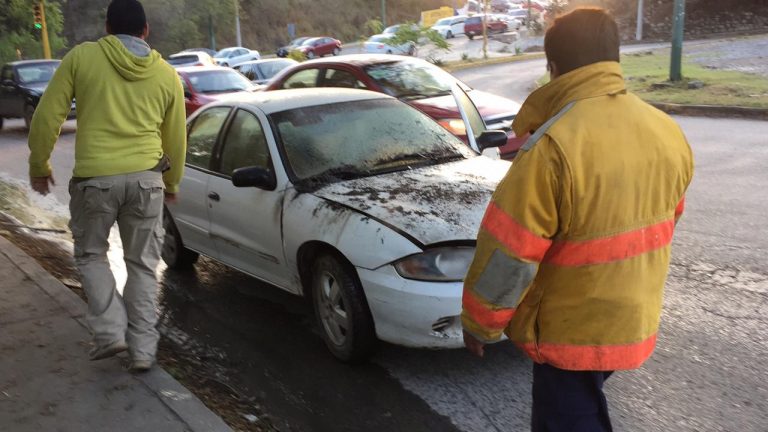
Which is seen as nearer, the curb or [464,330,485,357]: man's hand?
[464,330,485,357]: man's hand

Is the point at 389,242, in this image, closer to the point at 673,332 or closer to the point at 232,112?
the point at 673,332

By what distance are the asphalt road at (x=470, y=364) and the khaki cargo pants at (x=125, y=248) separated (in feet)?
1.99

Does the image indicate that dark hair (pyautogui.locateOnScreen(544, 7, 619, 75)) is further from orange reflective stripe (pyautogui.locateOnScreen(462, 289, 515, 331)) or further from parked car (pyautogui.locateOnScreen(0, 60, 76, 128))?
parked car (pyautogui.locateOnScreen(0, 60, 76, 128))

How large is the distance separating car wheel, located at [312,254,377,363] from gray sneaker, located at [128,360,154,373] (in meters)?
1.05

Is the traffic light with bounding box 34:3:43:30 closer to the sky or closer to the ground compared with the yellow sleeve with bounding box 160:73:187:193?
closer to the sky

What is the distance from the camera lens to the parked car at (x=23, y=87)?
18.6 m

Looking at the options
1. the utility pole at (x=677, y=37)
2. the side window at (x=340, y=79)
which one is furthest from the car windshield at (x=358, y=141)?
the utility pole at (x=677, y=37)

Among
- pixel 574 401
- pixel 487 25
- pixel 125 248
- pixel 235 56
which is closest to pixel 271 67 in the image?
pixel 125 248

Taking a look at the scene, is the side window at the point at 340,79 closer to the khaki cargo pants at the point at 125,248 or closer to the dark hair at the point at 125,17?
the dark hair at the point at 125,17

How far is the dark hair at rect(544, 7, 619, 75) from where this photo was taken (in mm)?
2166

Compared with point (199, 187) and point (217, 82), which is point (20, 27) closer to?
point (217, 82)

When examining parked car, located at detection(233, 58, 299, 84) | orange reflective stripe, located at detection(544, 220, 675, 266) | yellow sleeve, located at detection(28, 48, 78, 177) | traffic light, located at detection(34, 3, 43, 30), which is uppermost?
traffic light, located at detection(34, 3, 43, 30)

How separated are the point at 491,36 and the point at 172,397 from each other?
49.3 m

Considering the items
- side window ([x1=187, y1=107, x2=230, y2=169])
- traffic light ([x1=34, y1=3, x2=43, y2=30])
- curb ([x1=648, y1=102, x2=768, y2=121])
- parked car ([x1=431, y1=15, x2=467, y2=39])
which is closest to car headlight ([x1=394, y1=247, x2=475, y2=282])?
side window ([x1=187, y1=107, x2=230, y2=169])
